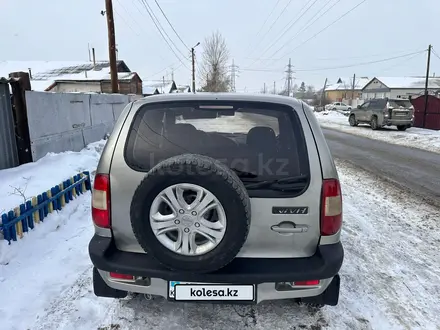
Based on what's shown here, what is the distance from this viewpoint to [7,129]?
6.24m

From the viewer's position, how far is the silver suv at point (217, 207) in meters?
1.96

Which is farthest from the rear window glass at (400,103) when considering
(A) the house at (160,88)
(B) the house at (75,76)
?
(A) the house at (160,88)

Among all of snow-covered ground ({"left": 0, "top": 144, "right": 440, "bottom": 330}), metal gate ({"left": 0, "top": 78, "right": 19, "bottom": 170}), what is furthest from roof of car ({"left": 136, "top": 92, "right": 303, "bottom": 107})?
metal gate ({"left": 0, "top": 78, "right": 19, "bottom": 170})

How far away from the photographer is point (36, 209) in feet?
13.3

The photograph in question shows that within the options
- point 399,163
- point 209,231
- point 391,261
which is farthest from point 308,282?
point 399,163

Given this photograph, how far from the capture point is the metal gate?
6.09 meters

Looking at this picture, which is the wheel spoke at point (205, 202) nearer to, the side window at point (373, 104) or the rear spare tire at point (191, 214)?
the rear spare tire at point (191, 214)

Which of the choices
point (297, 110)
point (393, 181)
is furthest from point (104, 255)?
point (393, 181)

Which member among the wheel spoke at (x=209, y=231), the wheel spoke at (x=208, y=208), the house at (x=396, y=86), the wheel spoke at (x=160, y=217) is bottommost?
the wheel spoke at (x=209, y=231)

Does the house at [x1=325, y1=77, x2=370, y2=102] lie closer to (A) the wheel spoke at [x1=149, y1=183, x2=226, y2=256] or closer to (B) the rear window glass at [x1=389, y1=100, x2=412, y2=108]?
(B) the rear window glass at [x1=389, y1=100, x2=412, y2=108]

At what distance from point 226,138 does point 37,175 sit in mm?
4570

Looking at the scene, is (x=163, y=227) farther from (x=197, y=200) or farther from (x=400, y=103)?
(x=400, y=103)

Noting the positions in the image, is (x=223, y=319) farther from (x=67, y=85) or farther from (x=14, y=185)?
(x=67, y=85)

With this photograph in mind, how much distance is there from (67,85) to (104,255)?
39.8 meters
